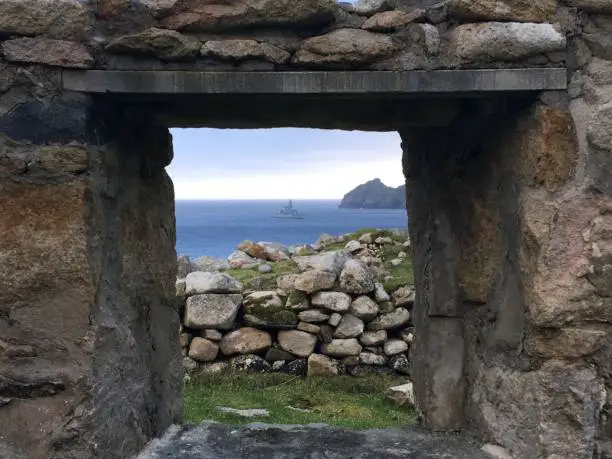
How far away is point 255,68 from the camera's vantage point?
198 centimetres

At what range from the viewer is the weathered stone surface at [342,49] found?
197 centimetres

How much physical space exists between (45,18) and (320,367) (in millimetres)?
5370

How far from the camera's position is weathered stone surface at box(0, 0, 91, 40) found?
1914 mm

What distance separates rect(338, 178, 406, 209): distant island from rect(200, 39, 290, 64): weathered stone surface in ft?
328

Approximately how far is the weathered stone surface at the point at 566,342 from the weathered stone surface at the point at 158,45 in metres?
1.36

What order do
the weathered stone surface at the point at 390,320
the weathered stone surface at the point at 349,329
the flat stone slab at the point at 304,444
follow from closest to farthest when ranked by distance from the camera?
the flat stone slab at the point at 304,444
the weathered stone surface at the point at 349,329
the weathered stone surface at the point at 390,320

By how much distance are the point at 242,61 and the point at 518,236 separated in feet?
3.42

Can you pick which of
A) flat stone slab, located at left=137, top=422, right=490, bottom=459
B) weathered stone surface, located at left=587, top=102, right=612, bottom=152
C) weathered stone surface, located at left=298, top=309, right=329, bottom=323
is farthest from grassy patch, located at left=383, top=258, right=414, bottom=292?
weathered stone surface, located at left=587, top=102, right=612, bottom=152

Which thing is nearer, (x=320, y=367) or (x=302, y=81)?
(x=302, y=81)

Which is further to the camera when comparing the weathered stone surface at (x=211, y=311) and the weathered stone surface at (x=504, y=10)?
the weathered stone surface at (x=211, y=311)

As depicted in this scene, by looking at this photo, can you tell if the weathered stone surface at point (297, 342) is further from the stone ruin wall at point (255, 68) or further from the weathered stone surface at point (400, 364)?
the stone ruin wall at point (255, 68)

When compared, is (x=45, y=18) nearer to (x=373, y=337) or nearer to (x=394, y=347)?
(x=373, y=337)

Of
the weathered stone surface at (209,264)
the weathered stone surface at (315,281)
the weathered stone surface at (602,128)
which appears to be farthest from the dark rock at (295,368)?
the weathered stone surface at (602,128)

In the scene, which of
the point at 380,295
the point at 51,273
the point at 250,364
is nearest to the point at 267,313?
the point at 250,364
